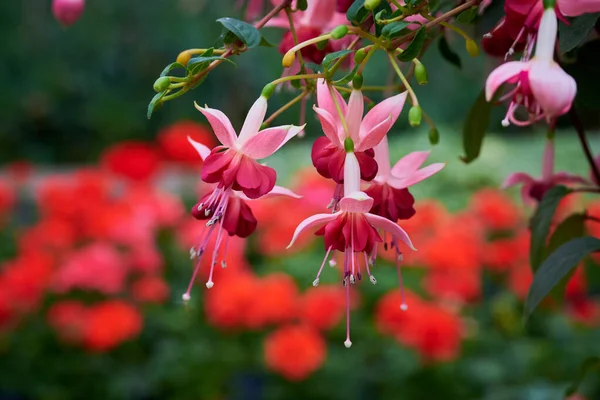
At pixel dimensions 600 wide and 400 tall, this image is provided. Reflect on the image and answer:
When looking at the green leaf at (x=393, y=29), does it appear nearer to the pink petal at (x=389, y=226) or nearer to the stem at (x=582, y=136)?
the pink petal at (x=389, y=226)

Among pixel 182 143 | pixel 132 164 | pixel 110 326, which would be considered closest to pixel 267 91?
pixel 110 326

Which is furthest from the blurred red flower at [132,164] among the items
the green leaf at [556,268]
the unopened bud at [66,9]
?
the green leaf at [556,268]

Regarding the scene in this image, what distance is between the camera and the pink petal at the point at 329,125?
0.94 feet

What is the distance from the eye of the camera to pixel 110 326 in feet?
4.40

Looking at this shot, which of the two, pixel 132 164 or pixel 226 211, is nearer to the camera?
pixel 226 211

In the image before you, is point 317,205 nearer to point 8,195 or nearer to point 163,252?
point 163,252

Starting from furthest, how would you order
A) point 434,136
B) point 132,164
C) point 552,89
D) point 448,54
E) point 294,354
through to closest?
1. point 132,164
2. point 294,354
3. point 448,54
4. point 434,136
5. point 552,89

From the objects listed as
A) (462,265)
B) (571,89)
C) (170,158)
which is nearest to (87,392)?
(462,265)

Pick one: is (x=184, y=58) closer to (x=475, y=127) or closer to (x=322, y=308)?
(x=475, y=127)

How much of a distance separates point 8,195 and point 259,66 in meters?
1.51

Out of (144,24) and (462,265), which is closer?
(462,265)

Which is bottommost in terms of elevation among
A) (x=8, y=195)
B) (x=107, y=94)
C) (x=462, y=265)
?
(x=462, y=265)

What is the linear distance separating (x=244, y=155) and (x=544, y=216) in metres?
0.26

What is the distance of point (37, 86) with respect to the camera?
3084 millimetres
